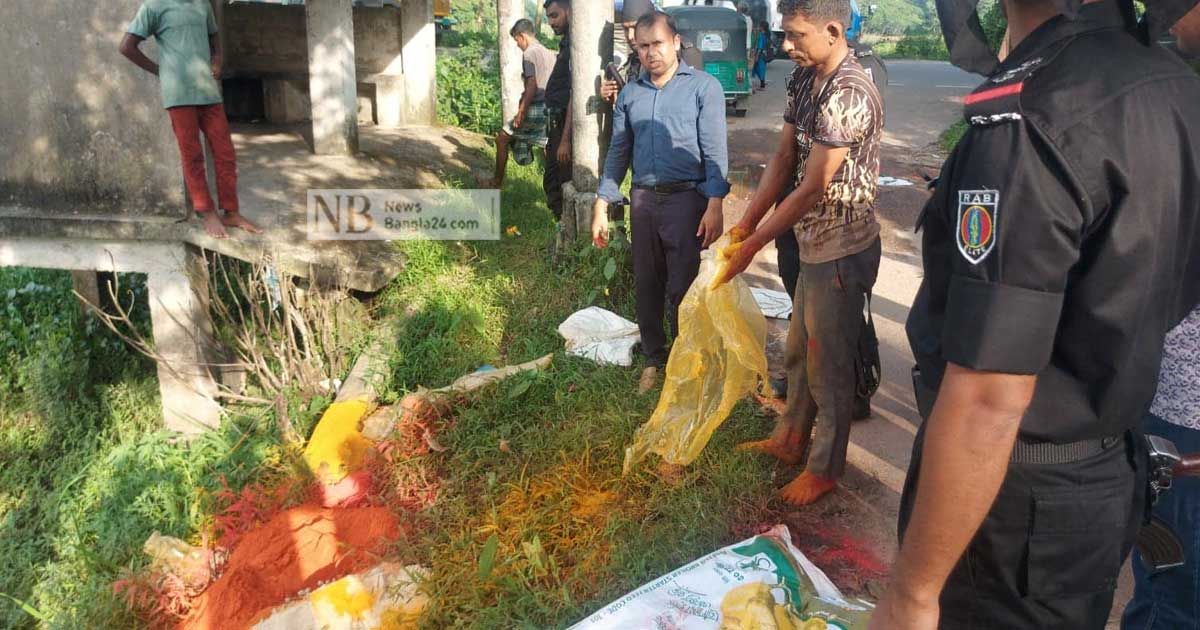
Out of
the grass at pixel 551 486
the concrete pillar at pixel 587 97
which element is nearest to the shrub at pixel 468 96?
the concrete pillar at pixel 587 97

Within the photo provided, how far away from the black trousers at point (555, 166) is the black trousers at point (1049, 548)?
5.21 metres

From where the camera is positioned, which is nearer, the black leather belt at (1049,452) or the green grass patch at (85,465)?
the black leather belt at (1049,452)

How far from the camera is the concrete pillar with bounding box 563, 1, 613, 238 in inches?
209

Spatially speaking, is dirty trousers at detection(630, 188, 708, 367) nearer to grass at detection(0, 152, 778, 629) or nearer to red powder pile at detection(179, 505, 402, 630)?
grass at detection(0, 152, 778, 629)

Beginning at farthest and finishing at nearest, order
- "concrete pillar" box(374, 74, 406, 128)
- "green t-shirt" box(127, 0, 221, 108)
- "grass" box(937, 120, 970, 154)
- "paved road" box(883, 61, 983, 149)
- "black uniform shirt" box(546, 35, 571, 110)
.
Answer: "concrete pillar" box(374, 74, 406, 128), "paved road" box(883, 61, 983, 149), "grass" box(937, 120, 970, 154), "black uniform shirt" box(546, 35, 571, 110), "green t-shirt" box(127, 0, 221, 108)

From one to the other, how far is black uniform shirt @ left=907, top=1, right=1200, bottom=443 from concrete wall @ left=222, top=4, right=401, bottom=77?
10.6 meters

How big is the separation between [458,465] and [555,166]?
135 inches

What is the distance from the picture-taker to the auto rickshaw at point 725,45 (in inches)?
480

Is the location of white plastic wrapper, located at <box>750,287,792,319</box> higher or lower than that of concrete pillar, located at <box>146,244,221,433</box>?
higher

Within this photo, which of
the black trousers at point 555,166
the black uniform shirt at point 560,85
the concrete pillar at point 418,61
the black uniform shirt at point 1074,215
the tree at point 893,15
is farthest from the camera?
the tree at point 893,15

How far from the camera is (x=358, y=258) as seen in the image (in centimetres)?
625

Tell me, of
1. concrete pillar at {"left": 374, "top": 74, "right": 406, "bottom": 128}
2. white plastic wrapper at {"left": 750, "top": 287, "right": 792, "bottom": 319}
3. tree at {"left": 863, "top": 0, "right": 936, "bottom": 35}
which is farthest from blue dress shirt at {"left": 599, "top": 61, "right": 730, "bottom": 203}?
tree at {"left": 863, "top": 0, "right": 936, "bottom": 35}

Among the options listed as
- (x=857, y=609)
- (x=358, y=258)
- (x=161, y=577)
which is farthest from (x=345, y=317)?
(x=857, y=609)

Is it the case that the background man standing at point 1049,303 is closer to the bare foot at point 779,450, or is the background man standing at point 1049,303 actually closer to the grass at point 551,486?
the grass at point 551,486
